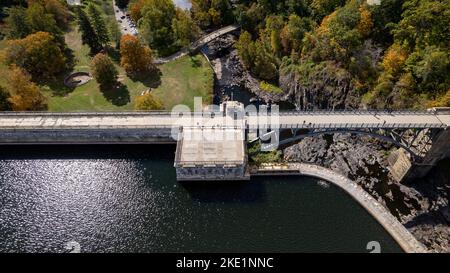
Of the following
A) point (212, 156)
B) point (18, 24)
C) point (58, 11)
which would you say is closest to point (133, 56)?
point (18, 24)

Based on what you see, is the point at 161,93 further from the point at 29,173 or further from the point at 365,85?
the point at 365,85

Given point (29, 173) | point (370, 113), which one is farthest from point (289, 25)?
point (29, 173)

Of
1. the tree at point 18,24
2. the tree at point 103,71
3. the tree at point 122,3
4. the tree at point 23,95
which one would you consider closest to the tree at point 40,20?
the tree at point 18,24

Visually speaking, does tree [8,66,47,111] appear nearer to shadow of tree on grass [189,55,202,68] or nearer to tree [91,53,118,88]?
tree [91,53,118,88]

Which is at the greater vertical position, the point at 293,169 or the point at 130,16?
the point at 130,16

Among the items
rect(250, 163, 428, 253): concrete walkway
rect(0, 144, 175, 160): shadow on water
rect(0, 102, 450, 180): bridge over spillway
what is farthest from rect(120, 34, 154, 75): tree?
rect(250, 163, 428, 253): concrete walkway
